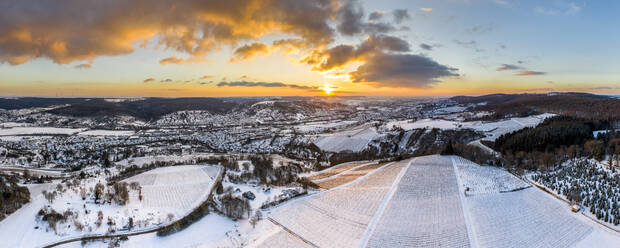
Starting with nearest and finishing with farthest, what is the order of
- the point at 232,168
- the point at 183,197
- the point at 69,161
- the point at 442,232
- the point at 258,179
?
1. the point at 442,232
2. the point at 183,197
3. the point at 258,179
4. the point at 232,168
5. the point at 69,161

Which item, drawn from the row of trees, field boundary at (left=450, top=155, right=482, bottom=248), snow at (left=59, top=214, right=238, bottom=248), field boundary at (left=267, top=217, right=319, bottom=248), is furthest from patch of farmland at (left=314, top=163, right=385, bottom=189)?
the row of trees

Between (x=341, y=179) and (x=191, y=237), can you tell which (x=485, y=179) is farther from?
(x=191, y=237)

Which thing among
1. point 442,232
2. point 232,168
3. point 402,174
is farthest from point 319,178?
point 442,232

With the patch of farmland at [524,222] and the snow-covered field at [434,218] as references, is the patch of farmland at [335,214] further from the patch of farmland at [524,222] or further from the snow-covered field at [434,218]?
the patch of farmland at [524,222]

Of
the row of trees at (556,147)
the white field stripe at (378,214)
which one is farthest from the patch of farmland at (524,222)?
the row of trees at (556,147)

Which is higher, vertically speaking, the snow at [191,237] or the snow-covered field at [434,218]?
the snow-covered field at [434,218]

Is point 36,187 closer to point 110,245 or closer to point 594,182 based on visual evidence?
point 110,245
